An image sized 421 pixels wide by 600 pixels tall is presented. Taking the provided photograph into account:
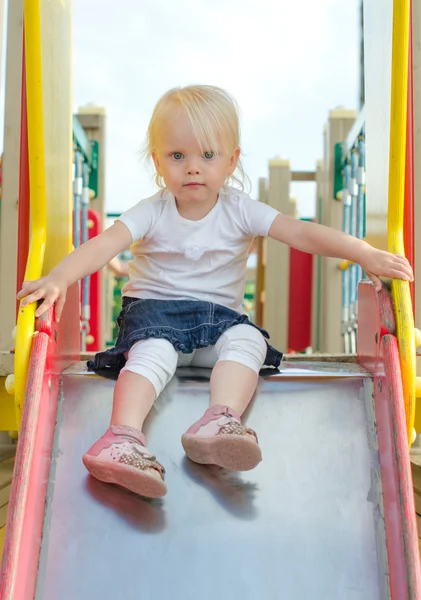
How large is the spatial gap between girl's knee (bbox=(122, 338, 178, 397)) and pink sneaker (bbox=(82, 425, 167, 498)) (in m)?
0.16

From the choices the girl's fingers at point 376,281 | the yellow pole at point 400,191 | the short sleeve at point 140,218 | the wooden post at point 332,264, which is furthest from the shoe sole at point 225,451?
the wooden post at point 332,264

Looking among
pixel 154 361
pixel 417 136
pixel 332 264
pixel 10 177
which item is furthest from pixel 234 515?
pixel 332 264

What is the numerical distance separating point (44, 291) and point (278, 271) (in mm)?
2533

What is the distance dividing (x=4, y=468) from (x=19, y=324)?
123 centimetres

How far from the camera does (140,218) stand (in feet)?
4.99

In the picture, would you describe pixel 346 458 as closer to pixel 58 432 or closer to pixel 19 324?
pixel 58 432

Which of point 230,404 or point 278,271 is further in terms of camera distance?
point 278,271

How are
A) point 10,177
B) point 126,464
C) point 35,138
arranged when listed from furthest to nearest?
point 10,177, point 35,138, point 126,464

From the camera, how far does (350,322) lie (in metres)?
3.01

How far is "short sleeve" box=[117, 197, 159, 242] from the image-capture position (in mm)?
1501

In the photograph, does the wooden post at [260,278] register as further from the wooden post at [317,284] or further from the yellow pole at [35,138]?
the yellow pole at [35,138]

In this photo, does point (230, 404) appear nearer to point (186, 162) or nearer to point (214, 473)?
point (214, 473)

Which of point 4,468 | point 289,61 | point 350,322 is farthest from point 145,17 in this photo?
point 4,468

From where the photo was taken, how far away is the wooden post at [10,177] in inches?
83.0
